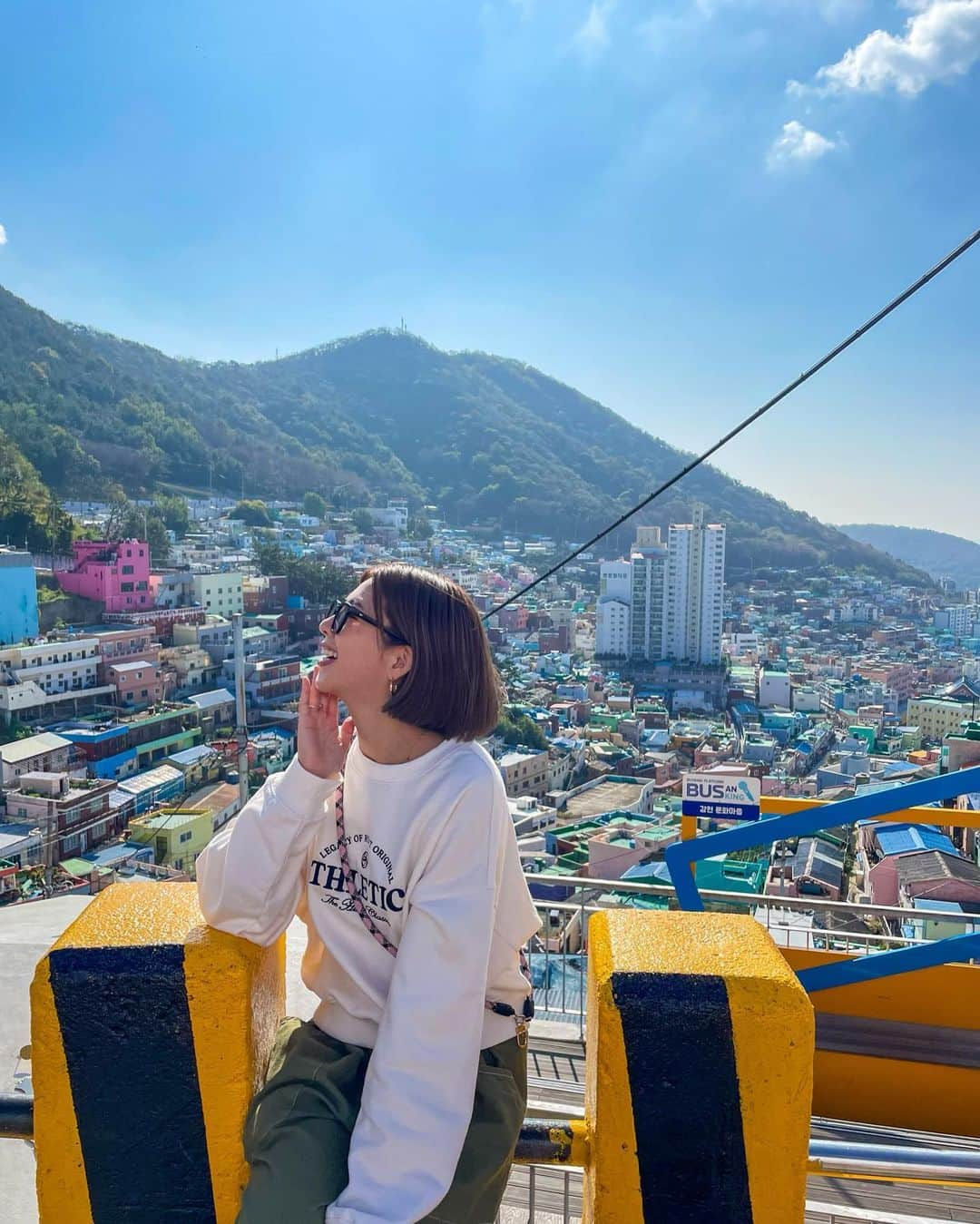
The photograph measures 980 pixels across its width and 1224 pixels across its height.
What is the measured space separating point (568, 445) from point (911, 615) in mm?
23997

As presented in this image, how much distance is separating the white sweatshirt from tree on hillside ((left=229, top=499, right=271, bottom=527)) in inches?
1191

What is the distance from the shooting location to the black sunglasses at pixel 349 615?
79cm

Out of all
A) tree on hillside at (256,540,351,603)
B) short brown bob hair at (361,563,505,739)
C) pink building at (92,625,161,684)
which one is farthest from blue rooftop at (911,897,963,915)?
tree on hillside at (256,540,351,603)

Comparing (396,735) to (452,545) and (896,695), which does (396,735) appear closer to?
(896,695)

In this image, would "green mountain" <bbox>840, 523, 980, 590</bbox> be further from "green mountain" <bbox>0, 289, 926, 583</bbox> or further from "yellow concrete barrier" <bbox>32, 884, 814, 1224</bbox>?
"yellow concrete barrier" <bbox>32, 884, 814, 1224</bbox>

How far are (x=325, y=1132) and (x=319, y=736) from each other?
1.00 feet

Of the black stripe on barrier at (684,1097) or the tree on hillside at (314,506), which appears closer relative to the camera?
the black stripe on barrier at (684,1097)

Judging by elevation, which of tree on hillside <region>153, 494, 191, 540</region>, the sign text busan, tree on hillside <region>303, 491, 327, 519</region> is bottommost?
the sign text busan

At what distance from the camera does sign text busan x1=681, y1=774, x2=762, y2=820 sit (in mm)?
2008

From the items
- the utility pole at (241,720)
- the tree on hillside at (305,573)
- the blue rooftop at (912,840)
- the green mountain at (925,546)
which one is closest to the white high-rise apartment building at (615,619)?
the tree on hillside at (305,573)

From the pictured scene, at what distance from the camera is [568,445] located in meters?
55.2

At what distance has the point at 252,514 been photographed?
3053 centimetres

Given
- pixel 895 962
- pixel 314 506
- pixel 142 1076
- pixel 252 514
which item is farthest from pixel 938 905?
pixel 314 506

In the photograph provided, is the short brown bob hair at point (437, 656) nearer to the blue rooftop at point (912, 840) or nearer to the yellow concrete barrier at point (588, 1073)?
the yellow concrete barrier at point (588, 1073)
